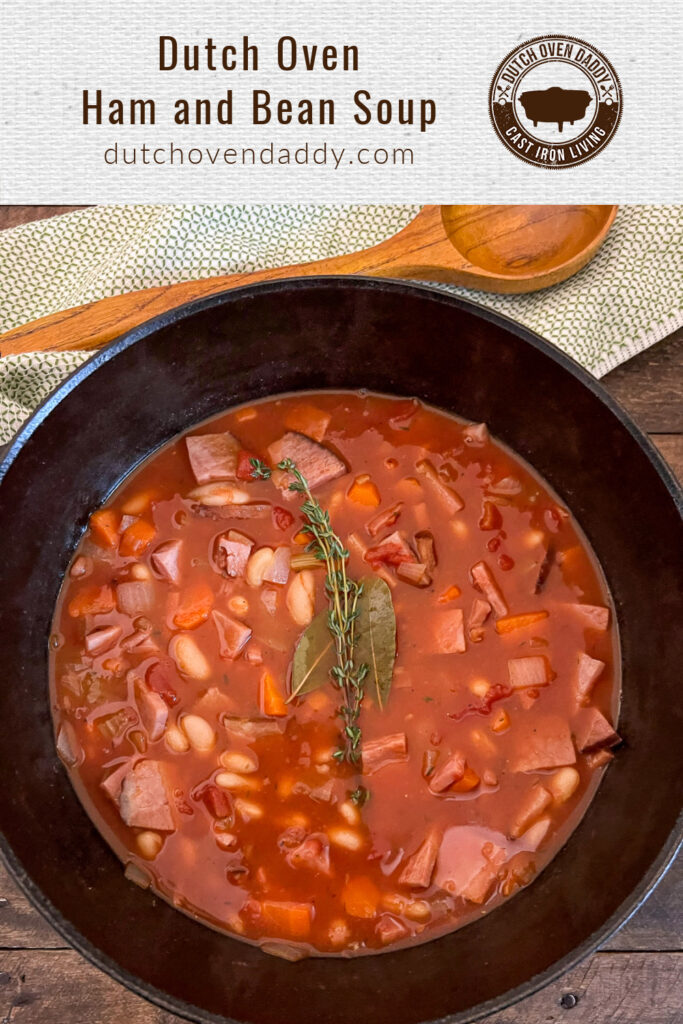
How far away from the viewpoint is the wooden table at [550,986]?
8.43 ft

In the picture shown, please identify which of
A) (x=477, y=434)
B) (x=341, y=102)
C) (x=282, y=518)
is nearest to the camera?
(x=282, y=518)

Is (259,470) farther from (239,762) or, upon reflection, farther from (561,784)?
(561,784)

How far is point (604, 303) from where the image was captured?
2.79 metres

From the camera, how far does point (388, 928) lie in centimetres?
229

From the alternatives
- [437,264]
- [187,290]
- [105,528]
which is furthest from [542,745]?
[187,290]

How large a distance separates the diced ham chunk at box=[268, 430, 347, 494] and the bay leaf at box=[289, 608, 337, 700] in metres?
0.42

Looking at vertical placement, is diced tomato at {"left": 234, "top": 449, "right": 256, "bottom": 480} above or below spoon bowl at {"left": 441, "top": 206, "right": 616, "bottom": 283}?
below

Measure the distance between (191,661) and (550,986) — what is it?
145 cm

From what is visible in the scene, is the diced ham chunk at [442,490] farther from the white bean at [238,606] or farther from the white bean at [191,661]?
the white bean at [191,661]

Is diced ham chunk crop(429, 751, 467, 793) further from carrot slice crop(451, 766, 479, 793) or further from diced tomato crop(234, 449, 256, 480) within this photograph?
diced tomato crop(234, 449, 256, 480)

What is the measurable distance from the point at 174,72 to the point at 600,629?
233cm

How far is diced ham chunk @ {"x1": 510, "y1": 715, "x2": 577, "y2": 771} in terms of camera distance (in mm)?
2361

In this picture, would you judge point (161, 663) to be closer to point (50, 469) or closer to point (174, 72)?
point (50, 469)

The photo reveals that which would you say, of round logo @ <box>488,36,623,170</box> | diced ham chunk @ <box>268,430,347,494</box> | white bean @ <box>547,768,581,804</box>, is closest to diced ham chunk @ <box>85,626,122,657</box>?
diced ham chunk @ <box>268,430,347,494</box>
